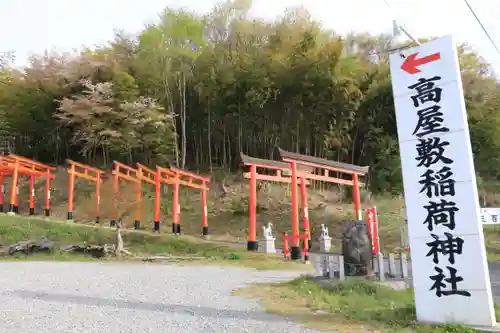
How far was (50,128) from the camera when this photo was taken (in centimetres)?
2138

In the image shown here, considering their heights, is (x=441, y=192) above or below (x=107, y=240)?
above

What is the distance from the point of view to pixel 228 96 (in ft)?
61.2

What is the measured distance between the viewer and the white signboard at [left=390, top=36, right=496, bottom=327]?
3570mm

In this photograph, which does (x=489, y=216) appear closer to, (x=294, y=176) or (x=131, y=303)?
(x=131, y=303)

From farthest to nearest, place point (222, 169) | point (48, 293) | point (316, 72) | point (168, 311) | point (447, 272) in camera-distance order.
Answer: point (222, 169) → point (316, 72) → point (48, 293) → point (168, 311) → point (447, 272)

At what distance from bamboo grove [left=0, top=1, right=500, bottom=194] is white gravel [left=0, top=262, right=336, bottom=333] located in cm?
1121

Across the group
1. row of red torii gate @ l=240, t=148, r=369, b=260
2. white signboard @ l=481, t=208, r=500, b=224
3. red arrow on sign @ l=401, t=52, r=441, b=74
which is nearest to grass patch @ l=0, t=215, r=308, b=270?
row of red torii gate @ l=240, t=148, r=369, b=260

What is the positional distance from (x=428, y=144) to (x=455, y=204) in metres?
0.59

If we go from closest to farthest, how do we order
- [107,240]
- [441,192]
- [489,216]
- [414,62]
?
[441,192] < [414,62] < [489,216] < [107,240]

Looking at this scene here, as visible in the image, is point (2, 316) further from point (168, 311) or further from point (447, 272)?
point (447, 272)

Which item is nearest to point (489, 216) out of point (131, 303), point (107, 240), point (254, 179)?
point (131, 303)

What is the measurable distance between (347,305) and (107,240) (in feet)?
32.6

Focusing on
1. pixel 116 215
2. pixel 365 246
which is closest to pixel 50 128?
pixel 116 215

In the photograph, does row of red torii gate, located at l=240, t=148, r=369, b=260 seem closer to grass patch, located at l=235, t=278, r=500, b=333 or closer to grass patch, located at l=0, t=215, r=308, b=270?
grass patch, located at l=0, t=215, r=308, b=270
